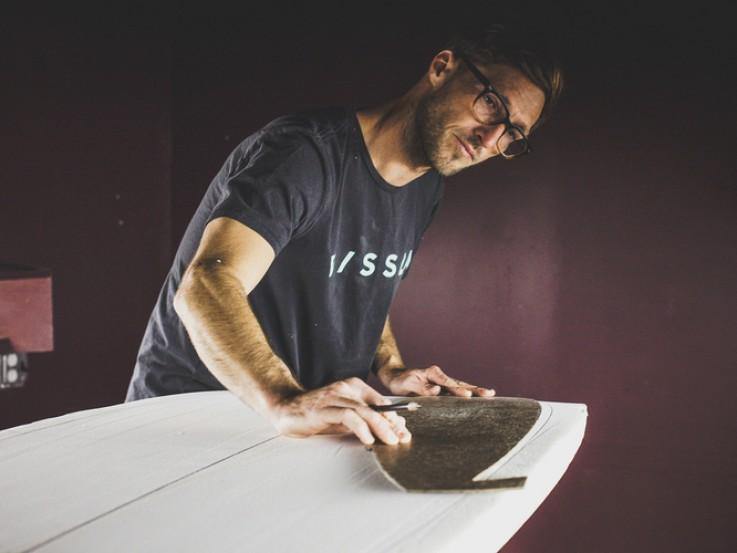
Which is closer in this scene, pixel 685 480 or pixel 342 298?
pixel 342 298

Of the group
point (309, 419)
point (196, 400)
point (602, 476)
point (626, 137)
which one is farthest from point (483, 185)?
point (309, 419)

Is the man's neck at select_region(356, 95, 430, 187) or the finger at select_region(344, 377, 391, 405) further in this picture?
the man's neck at select_region(356, 95, 430, 187)

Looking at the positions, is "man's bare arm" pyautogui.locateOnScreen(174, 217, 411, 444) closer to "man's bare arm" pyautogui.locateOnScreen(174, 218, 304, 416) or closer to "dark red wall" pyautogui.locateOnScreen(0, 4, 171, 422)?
"man's bare arm" pyautogui.locateOnScreen(174, 218, 304, 416)

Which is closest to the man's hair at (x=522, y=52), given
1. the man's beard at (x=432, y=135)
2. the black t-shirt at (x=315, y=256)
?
the man's beard at (x=432, y=135)

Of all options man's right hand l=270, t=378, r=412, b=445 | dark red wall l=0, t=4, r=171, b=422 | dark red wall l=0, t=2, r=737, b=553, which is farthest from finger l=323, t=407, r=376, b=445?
dark red wall l=0, t=4, r=171, b=422

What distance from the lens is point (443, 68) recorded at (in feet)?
5.46

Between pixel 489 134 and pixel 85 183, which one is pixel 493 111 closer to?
pixel 489 134

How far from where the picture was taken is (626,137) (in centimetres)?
250

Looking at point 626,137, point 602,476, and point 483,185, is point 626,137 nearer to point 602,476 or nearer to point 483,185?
point 483,185

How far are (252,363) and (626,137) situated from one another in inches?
73.1

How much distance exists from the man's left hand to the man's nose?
494 millimetres

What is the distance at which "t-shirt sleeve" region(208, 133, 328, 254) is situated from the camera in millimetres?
1258

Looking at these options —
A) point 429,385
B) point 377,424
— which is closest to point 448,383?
point 429,385

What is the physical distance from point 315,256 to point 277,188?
9.2 inches
